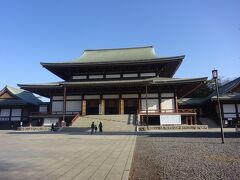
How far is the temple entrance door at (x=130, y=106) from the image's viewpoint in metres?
38.0

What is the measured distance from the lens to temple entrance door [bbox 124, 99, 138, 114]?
3797 cm

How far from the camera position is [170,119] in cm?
3425

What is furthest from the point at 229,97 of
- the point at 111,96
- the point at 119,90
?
the point at 111,96

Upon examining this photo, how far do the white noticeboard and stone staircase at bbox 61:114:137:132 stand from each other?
4.07 metres

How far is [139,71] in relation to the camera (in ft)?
132

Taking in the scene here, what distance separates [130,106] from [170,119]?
7.11m

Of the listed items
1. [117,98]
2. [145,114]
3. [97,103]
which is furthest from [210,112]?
[97,103]

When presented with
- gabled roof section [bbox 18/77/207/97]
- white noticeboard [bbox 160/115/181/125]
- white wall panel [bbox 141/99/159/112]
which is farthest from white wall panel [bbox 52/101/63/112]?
white noticeboard [bbox 160/115/181/125]

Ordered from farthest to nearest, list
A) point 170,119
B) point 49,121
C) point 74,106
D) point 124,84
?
point 74,106 < point 49,121 < point 124,84 < point 170,119

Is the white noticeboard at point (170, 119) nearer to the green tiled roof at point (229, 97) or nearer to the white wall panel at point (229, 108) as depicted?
the green tiled roof at point (229, 97)

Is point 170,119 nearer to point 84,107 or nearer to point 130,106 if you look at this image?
point 130,106

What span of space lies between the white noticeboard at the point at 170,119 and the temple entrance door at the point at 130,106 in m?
5.03

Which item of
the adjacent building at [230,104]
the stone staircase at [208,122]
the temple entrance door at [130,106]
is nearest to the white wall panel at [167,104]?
the temple entrance door at [130,106]

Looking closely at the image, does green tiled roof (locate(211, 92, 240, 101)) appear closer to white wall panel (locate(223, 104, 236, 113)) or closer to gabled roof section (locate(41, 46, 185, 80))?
white wall panel (locate(223, 104, 236, 113))
